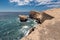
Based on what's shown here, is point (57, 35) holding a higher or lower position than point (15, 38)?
higher

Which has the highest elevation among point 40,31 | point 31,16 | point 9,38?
point 40,31

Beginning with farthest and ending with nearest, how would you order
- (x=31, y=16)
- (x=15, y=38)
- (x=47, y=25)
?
(x=31, y=16)
(x=15, y=38)
(x=47, y=25)

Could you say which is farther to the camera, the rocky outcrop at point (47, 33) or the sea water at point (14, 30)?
the sea water at point (14, 30)

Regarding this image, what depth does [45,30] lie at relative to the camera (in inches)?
114

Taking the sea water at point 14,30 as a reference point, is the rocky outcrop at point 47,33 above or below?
above

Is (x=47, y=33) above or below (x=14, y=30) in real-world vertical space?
above

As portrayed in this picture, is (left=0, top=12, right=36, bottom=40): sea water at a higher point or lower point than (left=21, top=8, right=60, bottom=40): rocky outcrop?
lower

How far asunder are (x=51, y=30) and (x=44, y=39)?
37 centimetres

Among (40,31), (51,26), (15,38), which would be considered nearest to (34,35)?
(40,31)

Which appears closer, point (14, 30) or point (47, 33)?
point (47, 33)

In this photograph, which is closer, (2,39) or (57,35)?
(57,35)

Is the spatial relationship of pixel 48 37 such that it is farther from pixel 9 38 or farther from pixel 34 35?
pixel 9 38

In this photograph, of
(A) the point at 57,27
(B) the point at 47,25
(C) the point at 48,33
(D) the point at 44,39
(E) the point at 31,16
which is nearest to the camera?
(D) the point at 44,39

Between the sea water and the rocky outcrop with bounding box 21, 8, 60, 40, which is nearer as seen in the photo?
the rocky outcrop with bounding box 21, 8, 60, 40
